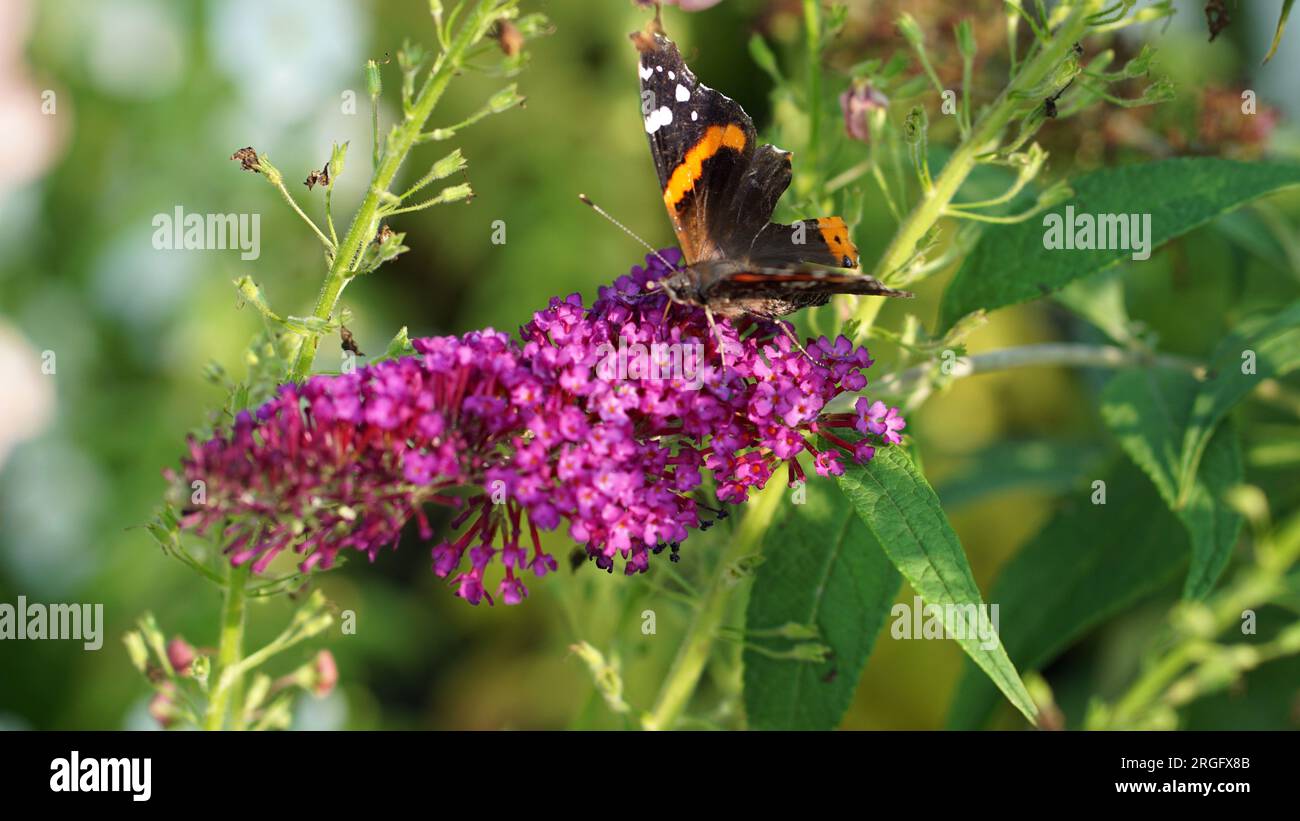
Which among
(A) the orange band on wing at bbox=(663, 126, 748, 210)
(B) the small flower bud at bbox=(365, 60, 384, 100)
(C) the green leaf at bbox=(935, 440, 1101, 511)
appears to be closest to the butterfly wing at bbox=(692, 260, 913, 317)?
(A) the orange band on wing at bbox=(663, 126, 748, 210)

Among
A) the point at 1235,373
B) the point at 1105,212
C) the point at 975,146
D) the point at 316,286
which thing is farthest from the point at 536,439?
the point at 316,286

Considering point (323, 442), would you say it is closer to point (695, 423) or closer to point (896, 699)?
point (695, 423)

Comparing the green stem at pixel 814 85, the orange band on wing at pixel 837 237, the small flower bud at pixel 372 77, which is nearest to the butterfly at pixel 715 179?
the orange band on wing at pixel 837 237

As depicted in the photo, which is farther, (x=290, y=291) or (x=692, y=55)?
(x=290, y=291)

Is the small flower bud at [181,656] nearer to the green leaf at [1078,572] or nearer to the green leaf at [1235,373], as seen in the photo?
the green leaf at [1078,572]

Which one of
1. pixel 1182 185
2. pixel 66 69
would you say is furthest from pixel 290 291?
pixel 1182 185

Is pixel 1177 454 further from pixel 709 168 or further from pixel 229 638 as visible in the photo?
pixel 229 638
